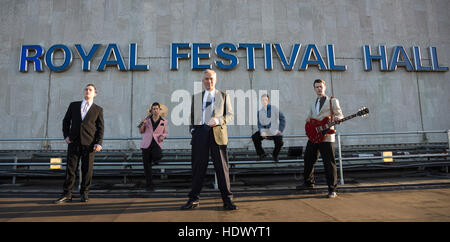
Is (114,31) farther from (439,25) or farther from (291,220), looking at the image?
(439,25)

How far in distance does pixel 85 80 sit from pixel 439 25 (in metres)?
14.6

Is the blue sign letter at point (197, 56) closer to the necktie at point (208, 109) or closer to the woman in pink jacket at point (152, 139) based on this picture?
the woman in pink jacket at point (152, 139)

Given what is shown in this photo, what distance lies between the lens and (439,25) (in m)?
10.1

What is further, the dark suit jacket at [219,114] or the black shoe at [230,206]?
the dark suit jacket at [219,114]

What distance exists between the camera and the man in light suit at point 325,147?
3.91m

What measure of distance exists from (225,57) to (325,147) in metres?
5.93

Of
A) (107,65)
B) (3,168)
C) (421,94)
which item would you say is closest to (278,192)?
(3,168)

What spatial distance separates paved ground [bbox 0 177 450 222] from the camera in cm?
263

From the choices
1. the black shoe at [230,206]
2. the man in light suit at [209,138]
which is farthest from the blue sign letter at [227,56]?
the black shoe at [230,206]

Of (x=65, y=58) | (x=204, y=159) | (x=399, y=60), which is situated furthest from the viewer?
(x=399, y=60)

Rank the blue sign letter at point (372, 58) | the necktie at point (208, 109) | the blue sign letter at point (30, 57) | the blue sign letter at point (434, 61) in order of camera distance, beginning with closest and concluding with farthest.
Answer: the necktie at point (208, 109) < the blue sign letter at point (30, 57) < the blue sign letter at point (372, 58) < the blue sign letter at point (434, 61)

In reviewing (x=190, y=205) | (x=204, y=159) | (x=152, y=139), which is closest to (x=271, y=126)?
(x=204, y=159)

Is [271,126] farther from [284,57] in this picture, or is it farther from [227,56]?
[284,57]

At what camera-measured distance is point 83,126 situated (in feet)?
12.4
